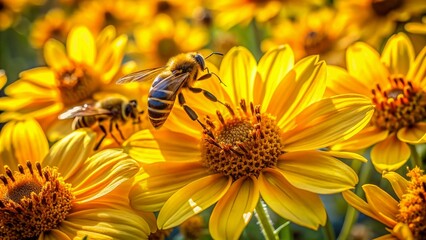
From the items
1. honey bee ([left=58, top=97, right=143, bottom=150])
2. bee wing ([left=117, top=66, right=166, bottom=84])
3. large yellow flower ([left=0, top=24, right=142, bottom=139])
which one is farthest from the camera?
large yellow flower ([left=0, top=24, right=142, bottom=139])

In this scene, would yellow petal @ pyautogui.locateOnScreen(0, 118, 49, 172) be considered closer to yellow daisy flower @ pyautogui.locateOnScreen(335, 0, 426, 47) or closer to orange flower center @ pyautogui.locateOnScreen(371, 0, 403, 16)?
yellow daisy flower @ pyautogui.locateOnScreen(335, 0, 426, 47)

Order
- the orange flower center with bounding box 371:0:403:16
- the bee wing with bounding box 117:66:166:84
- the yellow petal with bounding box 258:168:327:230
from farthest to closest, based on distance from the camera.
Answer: the orange flower center with bounding box 371:0:403:16, the bee wing with bounding box 117:66:166:84, the yellow petal with bounding box 258:168:327:230

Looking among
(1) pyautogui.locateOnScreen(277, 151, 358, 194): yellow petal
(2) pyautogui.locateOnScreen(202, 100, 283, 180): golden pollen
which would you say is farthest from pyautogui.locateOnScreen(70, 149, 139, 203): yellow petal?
(1) pyautogui.locateOnScreen(277, 151, 358, 194): yellow petal

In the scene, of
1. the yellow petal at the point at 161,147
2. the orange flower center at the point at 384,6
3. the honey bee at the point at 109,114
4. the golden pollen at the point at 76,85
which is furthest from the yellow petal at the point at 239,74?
the orange flower center at the point at 384,6

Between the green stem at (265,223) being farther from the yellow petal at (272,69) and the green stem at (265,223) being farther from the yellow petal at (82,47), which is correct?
the yellow petal at (82,47)

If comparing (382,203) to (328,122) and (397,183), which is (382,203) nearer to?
(397,183)

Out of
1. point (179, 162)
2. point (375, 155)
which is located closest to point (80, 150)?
point (179, 162)
